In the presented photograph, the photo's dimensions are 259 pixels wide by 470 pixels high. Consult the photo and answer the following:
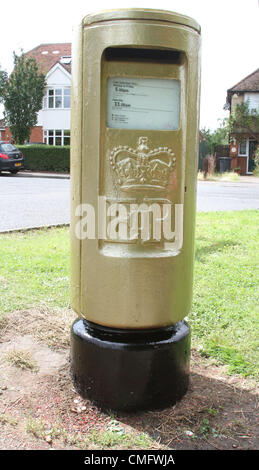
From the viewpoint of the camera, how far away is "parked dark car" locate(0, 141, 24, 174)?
23.5 metres

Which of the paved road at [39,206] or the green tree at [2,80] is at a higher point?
the green tree at [2,80]

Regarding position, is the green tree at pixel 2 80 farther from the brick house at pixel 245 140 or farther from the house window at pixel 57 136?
the brick house at pixel 245 140

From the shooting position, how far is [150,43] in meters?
2.33

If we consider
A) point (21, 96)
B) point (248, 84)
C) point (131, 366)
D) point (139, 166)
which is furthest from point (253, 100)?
point (131, 366)

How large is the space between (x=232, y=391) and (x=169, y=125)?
5.49 ft

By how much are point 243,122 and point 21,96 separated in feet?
53.6

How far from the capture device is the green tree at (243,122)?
113 feet

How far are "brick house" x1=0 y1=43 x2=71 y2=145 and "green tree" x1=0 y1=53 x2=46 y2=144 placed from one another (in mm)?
3766

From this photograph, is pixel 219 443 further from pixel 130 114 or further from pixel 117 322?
pixel 130 114

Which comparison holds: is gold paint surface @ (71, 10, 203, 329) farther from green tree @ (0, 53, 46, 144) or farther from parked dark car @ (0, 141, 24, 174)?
green tree @ (0, 53, 46, 144)

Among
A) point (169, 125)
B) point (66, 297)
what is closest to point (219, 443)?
point (169, 125)

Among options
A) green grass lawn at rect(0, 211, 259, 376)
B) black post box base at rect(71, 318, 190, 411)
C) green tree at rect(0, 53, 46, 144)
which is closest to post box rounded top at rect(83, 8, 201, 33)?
black post box base at rect(71, 318, 190, 411)

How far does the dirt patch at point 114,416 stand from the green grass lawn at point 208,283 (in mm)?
286

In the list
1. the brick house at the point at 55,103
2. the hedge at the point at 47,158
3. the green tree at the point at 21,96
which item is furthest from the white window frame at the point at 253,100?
the green tree at the point at 21,96
